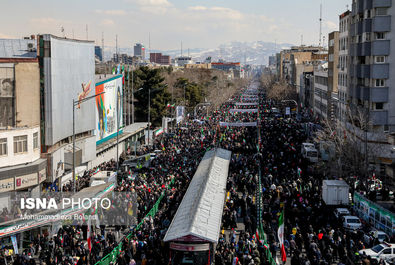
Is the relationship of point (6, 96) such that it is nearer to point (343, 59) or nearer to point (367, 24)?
point (367, 24)

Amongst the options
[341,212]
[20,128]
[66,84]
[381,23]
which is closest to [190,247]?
[341,212]

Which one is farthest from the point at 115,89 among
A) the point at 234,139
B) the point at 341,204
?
the point at 341,204

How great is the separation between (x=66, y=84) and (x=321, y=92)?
150 ft

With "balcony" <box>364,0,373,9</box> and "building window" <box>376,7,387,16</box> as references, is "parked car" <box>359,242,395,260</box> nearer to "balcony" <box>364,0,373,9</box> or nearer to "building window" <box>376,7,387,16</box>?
"building window" <box>376,7,387,16</box>

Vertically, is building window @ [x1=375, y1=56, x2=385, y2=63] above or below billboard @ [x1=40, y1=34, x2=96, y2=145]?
above

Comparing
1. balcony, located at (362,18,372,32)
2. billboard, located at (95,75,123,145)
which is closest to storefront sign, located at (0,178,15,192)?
billboard, located at (95,75,123,145)

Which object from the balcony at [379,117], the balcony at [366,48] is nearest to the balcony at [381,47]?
the balcony at [366,48]

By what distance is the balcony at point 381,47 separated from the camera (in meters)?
40.2

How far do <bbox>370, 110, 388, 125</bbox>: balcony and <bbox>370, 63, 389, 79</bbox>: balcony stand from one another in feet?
8.81

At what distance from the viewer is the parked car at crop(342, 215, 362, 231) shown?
2425cm

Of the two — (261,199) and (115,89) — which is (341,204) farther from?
(115,89)

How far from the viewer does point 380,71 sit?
133 ft

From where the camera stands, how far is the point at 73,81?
115 feet

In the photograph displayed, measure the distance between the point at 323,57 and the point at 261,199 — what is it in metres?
95.0
